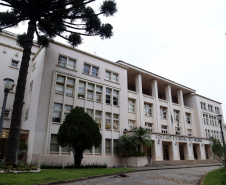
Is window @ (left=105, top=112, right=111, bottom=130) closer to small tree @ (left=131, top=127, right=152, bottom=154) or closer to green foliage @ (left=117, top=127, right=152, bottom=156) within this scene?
green foliage @ (left=117, top=127, right=152, bottom=156)

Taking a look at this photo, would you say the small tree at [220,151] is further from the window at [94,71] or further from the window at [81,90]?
the window at [94,71]

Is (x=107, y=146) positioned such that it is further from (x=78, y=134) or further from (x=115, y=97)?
(x=78, y=134)

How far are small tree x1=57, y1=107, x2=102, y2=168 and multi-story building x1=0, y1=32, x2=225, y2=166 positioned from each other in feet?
12.4

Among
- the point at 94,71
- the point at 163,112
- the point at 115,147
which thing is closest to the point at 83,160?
the point at 115,147

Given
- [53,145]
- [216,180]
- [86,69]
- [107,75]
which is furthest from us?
[107,75]

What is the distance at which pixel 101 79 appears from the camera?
2636cm

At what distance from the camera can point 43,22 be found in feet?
59.0

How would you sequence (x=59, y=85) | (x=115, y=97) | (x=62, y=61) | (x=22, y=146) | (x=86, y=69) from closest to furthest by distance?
(x=22, y=146)
(x=59, y=85)
(x=62, y=61)
(x=86, y=69)
(x=115, y=97)

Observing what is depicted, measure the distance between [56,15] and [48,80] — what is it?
7.59 metres

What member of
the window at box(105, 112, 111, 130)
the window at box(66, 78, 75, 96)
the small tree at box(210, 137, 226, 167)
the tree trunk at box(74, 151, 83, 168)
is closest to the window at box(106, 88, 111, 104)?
the window at box(105, 112, 111, 130)

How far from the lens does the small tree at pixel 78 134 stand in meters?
16.1

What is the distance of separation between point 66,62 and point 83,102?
17.3ft

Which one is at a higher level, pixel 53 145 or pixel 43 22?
pixel 43 22

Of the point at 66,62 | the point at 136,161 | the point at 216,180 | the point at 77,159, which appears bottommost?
the point at 216,180
